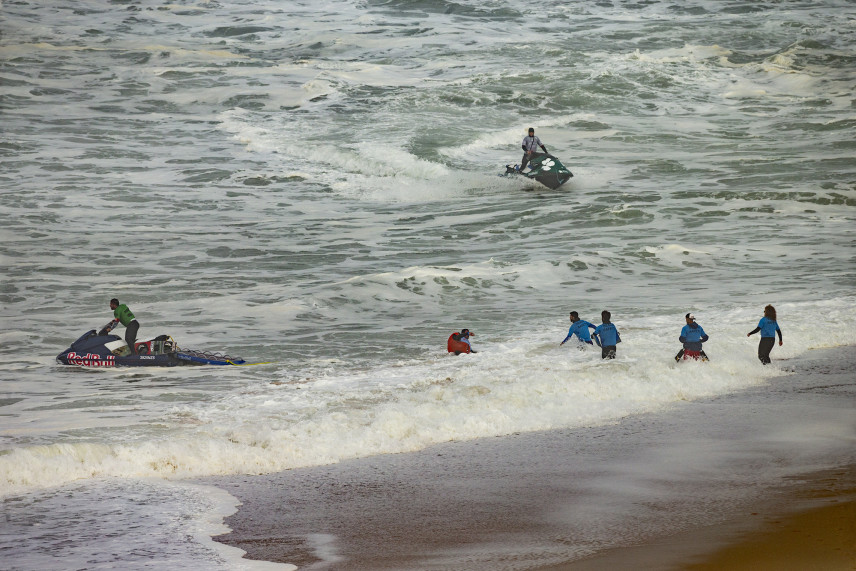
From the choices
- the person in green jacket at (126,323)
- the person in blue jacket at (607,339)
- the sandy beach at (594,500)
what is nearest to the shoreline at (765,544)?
the sandy beach at (594,500)

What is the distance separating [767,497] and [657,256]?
59.3 feet

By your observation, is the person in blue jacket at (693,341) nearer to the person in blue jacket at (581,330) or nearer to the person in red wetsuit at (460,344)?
the person in blue jacket at (581,330)

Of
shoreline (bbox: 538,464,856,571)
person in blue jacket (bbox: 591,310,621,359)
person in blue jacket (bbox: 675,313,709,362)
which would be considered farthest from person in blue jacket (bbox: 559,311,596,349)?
shoreline (bbox: 538,464,856,571)

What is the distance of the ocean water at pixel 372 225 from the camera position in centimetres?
1228

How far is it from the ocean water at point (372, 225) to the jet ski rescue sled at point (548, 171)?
0.58 m

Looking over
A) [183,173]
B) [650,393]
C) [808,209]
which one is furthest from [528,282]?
[183,173]

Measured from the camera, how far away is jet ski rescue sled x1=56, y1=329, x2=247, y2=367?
55.3ft

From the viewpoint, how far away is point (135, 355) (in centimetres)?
1720

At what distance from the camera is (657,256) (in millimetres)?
26328

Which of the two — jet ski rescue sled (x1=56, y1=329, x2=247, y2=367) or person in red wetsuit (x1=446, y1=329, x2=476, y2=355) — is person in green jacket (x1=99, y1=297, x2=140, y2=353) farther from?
person in red wetsuit (x1=446, y1=329, x2=476, y2=355)

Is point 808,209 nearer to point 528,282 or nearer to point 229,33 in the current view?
point 528,282

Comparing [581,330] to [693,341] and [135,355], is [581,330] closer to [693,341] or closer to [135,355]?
[693,341]

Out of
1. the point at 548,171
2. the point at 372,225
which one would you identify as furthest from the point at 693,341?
the point at 548,171

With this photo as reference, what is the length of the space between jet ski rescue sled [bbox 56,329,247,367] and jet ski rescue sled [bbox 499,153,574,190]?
21.3m
